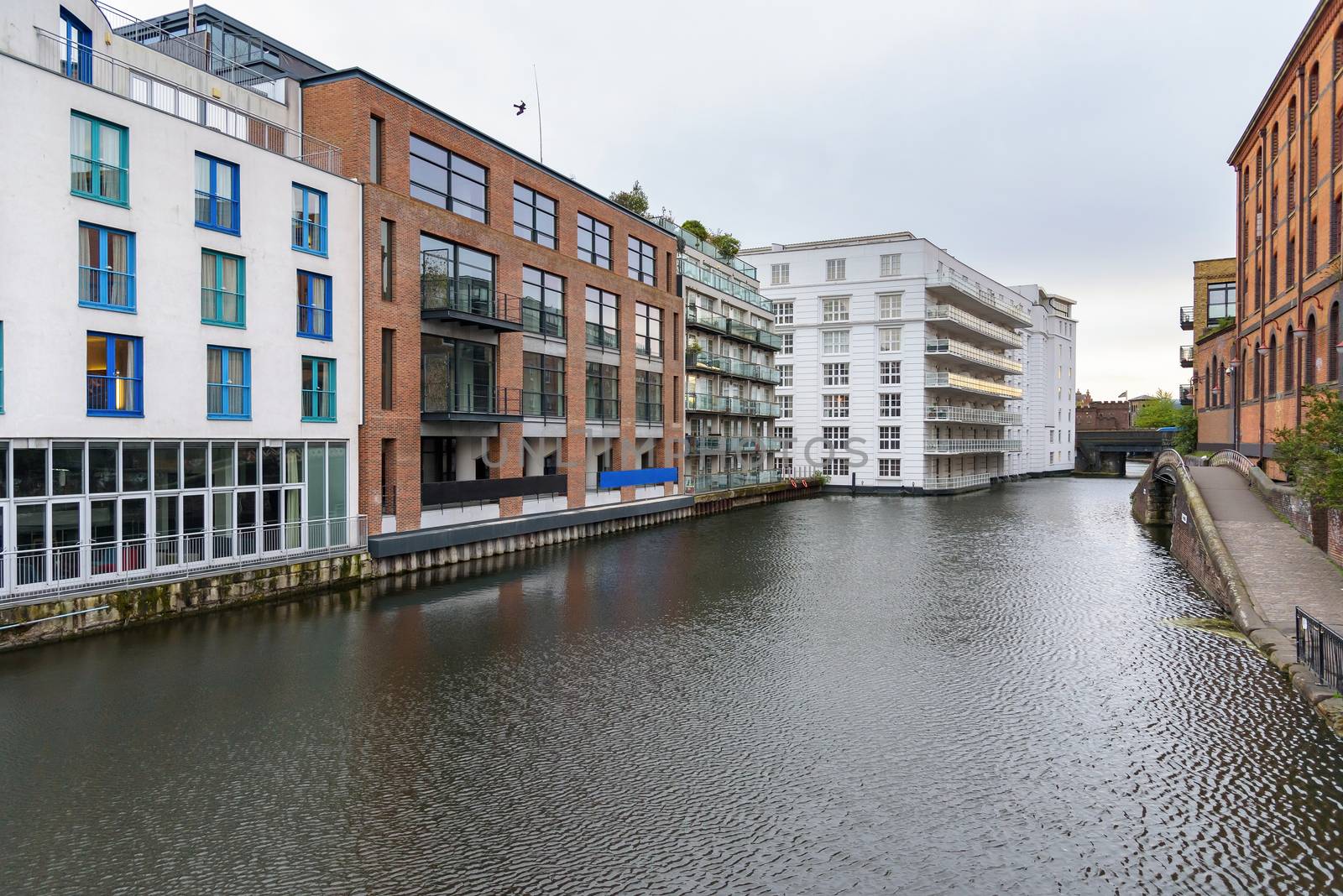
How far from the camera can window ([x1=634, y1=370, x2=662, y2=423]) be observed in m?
38.5

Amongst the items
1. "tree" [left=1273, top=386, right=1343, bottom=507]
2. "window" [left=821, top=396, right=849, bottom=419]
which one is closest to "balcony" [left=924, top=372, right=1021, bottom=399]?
"window" [left=821, top=396, right=849, bottom=419]

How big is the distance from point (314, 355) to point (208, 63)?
999 cm

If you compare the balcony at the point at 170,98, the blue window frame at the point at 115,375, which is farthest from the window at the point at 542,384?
the blue window frame at the point at 115,375

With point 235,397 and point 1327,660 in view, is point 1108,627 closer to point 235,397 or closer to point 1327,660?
point 1327,660

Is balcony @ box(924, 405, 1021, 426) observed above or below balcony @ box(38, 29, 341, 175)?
below

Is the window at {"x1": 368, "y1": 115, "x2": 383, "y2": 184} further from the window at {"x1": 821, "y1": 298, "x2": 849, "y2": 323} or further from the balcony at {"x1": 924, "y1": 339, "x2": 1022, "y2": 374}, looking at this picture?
the balcony at {"x1": 924, "y1": 339, "x2": 1022, "y2": 374}

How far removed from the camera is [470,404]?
2686 centimetres

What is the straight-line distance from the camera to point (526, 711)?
40.3ft

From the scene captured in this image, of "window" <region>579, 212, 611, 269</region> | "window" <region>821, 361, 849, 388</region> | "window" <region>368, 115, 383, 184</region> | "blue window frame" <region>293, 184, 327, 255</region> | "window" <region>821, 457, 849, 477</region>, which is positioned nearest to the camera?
"blue window frame" <region>293, 184, 327, 255</region>

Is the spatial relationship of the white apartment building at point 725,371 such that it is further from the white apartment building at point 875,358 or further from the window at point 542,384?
the window at point 542,384

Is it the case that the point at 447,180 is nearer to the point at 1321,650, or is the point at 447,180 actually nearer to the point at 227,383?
the point at 227,383

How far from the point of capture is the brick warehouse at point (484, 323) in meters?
24.1

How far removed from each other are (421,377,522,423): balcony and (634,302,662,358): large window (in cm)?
1019

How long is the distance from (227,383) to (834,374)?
4580cm
